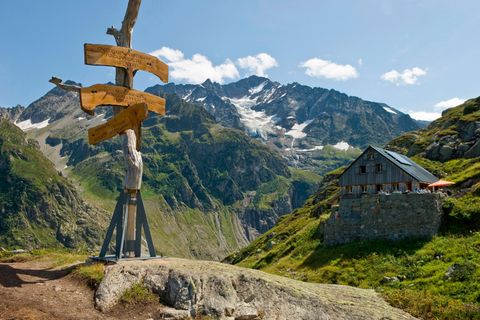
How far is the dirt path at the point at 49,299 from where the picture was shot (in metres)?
15.6

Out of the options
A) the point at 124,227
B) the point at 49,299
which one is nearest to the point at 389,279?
the point at 124,227

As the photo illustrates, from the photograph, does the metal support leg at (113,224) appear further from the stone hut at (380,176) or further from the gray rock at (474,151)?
the gray rock at (474,151)

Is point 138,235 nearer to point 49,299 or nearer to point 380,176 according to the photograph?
point 49,299

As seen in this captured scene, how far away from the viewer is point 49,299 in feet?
56.0

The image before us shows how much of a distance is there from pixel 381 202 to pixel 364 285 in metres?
12.4

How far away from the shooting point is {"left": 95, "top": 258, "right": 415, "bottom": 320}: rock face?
18.2m

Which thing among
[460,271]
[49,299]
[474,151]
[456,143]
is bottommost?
[460,271]

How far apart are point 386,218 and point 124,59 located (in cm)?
3265

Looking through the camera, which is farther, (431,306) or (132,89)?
(132,89)

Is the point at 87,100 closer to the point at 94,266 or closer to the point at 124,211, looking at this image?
the point at 124,211

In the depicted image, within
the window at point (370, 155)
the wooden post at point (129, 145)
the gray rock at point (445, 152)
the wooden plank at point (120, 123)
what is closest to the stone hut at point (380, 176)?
the window at point (370, 155)

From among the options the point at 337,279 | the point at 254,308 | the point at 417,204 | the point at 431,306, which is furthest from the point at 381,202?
the point at 254,308

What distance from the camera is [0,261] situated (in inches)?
984

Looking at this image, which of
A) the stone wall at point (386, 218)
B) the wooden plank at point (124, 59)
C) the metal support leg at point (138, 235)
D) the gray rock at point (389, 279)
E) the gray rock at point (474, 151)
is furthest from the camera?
the gray rock at point (474, 151)
